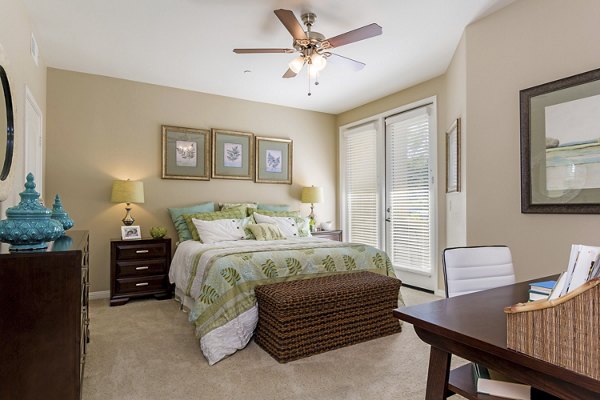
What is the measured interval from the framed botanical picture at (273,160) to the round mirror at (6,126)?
10.9 feet

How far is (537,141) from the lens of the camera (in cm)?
255

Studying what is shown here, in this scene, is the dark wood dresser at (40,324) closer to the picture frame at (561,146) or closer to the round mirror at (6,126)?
the round mirror at (6,126)

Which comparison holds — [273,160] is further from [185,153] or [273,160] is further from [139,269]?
[139,269]

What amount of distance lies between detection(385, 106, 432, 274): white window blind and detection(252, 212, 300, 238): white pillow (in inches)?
57.6

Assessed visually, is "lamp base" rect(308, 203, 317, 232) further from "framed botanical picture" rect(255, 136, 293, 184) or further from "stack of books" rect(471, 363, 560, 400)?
"stack of books" rect(471, 363, 560, 400)

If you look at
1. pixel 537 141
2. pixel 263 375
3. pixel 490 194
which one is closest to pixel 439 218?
pixel 490 194

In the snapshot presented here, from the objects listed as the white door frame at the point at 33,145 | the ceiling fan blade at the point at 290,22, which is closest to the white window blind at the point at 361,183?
the ceiling fan blade at the point at 290,22

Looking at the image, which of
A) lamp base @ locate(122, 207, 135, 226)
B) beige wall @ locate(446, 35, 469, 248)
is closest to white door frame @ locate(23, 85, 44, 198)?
lamp base @ locate(122, 207, 135, 226)

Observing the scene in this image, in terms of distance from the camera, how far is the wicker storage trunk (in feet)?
8.12

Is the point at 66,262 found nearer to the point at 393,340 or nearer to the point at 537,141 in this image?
the point at 393,340

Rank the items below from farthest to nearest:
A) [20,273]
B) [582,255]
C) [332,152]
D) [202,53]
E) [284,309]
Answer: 1. [332,152]
2. [202,53]
3. [284,309]
4. [20,273]
5. [582,255]

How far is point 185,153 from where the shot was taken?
4.70 metres

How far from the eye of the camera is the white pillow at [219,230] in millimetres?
4004

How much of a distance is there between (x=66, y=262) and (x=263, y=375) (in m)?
1.42
